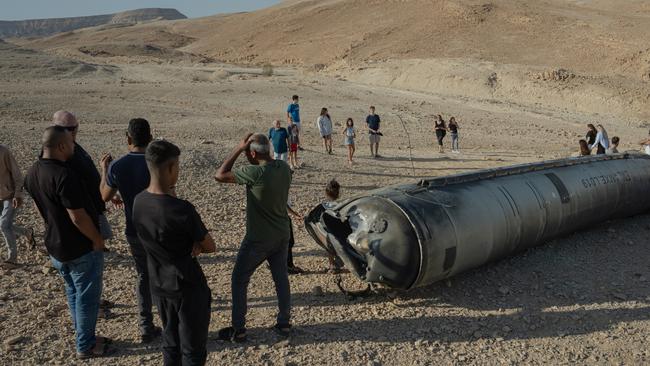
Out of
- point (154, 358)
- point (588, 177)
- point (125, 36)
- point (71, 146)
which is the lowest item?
point (154, 358)

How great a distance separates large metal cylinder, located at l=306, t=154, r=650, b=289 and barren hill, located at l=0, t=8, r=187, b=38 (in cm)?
15493

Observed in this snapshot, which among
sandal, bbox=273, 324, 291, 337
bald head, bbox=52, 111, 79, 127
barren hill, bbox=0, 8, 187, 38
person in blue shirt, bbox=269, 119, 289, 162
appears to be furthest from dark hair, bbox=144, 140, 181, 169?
barren hill, bbox=0, 8, 187, 38

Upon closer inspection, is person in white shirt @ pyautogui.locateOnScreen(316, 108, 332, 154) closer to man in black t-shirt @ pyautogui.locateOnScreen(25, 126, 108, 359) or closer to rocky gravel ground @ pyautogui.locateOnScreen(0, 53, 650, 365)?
rocky gravel ground @ pyautogui.locateOnScreen(0, 53, 650, 365)

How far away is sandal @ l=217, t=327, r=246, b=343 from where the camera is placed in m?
5.29

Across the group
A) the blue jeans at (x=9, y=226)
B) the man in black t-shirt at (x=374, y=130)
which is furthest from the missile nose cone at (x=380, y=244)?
the man in black t-shirt at (x=374, y=130)

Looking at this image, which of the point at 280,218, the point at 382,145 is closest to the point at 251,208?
the point at 280,218

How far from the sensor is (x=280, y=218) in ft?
17.0

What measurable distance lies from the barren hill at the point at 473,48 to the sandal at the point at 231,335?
92.2 ft

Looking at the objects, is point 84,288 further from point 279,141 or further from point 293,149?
point 293,149

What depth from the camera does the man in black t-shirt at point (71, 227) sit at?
4551 millimetres

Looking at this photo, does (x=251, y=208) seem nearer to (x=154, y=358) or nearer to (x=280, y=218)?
(x=280, y=218)

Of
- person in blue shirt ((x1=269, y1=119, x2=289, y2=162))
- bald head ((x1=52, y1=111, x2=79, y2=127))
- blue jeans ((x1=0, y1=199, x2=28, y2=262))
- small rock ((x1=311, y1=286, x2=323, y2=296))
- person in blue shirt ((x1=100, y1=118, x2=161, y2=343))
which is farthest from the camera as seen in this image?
person in blue shirt ((x1=269, y1=119, x2=289, y2=162))

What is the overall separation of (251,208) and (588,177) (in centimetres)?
570

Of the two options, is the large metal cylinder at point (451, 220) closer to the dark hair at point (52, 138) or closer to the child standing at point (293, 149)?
the dark hair at point (52, 138)
